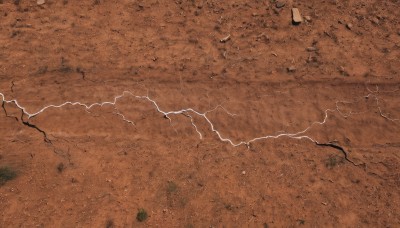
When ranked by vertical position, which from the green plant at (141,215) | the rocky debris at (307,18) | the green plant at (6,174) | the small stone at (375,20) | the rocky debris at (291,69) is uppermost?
the rocky debris at (307,18)

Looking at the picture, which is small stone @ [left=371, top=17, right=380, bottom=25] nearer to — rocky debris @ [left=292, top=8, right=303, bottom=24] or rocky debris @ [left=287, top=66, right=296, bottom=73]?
rocky debris @ [left=292, top=8, right=303, bottom=24]

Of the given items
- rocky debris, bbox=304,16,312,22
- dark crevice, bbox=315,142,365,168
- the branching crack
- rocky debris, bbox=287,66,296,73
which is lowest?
dark crevice, bbox=315,142,365,168

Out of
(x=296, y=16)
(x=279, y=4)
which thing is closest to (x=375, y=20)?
(x=296, y=16)

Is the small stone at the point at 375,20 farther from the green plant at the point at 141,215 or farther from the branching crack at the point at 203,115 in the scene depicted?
the green plant at the point at 141,215

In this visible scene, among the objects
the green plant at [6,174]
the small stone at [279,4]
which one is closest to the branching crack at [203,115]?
the green plant at [6,174]

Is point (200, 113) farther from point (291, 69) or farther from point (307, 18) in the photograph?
point (307, 18)

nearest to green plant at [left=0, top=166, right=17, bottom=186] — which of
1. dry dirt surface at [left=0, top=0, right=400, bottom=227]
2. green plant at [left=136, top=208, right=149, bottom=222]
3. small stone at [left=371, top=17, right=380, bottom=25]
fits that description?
dry dirt surface at [left=0, top=0, right=400, bottom=227]
